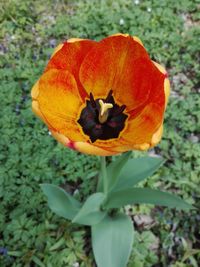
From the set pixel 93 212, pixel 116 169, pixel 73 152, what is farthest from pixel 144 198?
pixel 73 152

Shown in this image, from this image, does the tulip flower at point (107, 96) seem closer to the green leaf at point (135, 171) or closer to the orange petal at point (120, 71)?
the orange petal at point (120, 71)

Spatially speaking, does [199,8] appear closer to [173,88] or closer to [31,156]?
[173,88]

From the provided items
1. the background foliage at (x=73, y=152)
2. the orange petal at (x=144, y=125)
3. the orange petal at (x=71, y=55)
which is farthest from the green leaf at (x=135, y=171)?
the orange petal at (x=71, y=55)

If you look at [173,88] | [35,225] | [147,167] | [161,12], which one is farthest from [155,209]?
[161,12]

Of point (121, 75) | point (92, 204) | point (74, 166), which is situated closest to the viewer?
point (121, 75)

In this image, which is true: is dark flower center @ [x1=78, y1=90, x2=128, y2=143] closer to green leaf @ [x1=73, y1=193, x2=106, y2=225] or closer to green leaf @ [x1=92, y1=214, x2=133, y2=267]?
green leaf @ [x1=73, y1=193, x2=106, y2=225]
